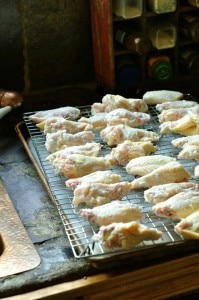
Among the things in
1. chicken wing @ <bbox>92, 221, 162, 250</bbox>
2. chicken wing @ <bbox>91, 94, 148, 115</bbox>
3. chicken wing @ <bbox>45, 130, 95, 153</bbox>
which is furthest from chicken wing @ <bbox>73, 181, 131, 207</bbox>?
chicken wing @ <bbox>91, 94, 148, 115</bbox>

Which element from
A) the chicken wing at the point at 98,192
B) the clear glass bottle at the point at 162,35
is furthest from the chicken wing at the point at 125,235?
the clear glass bottle at the point at 162,35

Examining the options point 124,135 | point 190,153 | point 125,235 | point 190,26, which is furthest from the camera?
point 190,26

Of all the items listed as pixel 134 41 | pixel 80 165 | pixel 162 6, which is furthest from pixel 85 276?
pixel 162 6

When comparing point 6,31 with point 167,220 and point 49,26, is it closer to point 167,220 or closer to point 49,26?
point 49,26

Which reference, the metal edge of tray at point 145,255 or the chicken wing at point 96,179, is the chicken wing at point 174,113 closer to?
the chicken wing at point 96,179

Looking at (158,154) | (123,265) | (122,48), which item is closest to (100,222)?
(123,265)

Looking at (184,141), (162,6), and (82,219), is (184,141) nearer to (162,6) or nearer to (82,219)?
(82,219)
